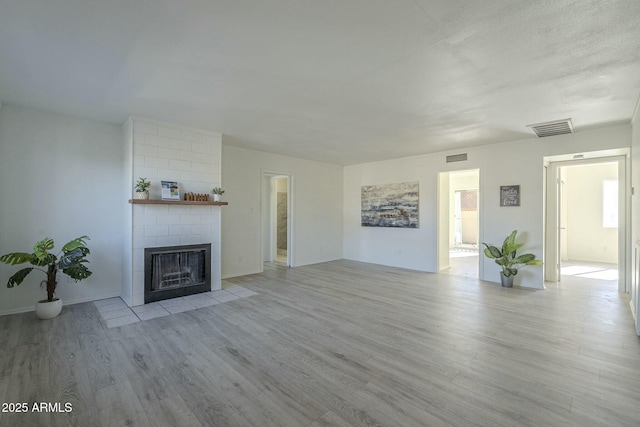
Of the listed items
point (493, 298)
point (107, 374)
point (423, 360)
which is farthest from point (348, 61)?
point (493, 298)

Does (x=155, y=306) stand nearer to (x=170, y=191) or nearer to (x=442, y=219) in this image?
(x=170, y=191)

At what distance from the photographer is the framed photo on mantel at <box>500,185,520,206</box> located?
5184 millimetres

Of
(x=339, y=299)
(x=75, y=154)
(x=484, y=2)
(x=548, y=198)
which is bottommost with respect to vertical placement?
(x=339, y=299)

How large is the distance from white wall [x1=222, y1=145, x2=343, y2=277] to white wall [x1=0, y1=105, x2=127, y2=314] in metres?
1.83

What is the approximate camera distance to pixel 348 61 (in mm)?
2475

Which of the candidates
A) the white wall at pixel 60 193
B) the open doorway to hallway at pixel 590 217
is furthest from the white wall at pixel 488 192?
the white wall at pixel 60 193

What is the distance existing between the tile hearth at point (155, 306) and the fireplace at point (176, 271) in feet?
0.39

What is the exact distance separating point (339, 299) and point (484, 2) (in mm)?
3709

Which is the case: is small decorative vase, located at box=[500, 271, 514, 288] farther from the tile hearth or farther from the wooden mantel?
the wooden mantel

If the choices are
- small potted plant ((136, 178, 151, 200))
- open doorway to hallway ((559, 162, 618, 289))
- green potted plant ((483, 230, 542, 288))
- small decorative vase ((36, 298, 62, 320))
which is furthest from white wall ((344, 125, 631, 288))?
small decorative vase ((36, 298, 62, 320))

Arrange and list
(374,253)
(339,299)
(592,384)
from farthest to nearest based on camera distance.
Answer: (374,253) < (339,299) < (592,384)

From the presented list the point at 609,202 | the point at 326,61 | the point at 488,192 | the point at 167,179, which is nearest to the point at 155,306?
the point at 167,179

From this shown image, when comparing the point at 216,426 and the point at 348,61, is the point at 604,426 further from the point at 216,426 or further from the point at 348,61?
the point at 348,61

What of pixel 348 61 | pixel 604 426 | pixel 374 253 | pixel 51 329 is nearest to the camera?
pixel 604 426
